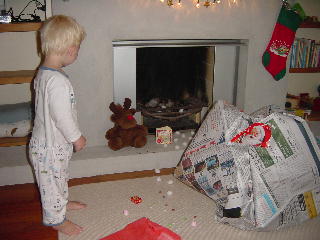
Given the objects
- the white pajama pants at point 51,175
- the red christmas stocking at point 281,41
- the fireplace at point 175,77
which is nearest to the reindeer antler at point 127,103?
the fireplace at point 175,77

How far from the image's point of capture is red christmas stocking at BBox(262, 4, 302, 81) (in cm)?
214

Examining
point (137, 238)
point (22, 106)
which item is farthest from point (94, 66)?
point (137, 238)

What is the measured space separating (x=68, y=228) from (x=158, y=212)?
42cm

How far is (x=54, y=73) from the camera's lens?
4.22 feet

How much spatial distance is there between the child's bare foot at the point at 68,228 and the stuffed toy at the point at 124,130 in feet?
2.10

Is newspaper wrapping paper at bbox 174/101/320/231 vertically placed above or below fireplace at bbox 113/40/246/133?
below

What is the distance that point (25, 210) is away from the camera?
1647 millimetres

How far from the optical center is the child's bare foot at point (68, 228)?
1437mm

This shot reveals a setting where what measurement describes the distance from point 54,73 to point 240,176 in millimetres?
877

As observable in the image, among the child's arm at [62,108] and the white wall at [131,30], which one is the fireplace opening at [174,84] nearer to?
the white wall at [131,30]

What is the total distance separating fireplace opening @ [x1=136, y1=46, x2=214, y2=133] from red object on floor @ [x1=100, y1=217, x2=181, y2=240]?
87 centimetres

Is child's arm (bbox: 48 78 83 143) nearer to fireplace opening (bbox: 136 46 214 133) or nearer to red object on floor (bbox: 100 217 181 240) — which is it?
red object on floor (bbox: 100 217 181 240)

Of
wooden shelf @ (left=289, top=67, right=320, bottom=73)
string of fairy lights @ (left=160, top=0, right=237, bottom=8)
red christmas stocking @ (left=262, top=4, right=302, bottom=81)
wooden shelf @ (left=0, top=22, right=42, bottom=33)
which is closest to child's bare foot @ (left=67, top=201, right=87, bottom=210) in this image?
wooden shelf @ (left=0, top=22, right=42, bottom=33)

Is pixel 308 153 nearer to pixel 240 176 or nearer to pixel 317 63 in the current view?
pixel 240 176
